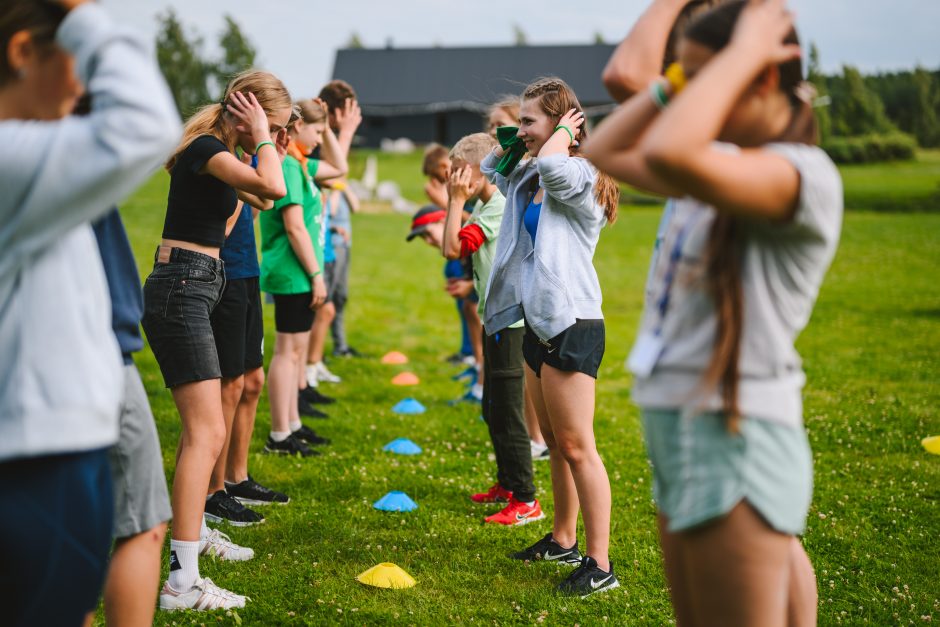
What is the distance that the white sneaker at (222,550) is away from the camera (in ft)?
15.5

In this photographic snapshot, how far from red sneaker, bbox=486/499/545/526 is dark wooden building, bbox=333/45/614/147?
69020 mm

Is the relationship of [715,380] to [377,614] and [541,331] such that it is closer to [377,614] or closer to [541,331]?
[541,331]

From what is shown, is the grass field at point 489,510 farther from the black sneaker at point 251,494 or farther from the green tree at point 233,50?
the green tree at point 233,50

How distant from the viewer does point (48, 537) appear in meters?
2.10

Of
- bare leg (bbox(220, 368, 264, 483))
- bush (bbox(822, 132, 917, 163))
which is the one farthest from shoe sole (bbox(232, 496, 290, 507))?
bush (bbox(822, 132, 917, 163))

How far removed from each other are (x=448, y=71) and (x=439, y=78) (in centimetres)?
130

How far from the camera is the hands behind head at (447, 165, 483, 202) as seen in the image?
5527 mm

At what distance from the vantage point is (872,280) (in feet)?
55.8

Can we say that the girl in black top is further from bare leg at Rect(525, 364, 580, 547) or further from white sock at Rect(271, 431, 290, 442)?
white sock at Rect(271, 431, 290, 442)

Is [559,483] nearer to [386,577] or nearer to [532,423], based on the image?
[386,577]

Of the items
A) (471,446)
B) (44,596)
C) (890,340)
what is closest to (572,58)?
(890,340)

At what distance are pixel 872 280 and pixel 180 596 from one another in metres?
16.0

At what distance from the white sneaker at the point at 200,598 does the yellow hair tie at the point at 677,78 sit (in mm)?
3168

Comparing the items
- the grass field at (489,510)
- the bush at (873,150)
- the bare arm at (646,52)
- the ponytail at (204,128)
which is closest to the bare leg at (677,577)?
the bare arm at (646,52)
